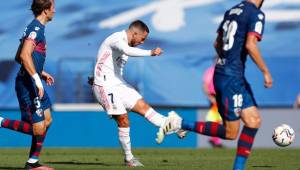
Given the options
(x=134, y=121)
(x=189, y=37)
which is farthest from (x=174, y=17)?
(x=134, y=121)

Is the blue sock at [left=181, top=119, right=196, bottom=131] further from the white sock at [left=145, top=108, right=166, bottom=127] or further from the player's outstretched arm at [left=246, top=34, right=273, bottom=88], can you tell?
the white sock at [left=145, top=108, right=166, bottom=127]

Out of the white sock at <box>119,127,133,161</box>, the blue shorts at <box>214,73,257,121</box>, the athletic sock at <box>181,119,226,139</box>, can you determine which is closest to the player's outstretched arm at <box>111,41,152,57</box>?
the white sock at <box>119,127,133,161</box>

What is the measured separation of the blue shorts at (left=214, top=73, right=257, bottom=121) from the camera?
945 cm

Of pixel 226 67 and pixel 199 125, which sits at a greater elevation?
pixel 226 67

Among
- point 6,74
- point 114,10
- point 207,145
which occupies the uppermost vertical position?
point 114,10

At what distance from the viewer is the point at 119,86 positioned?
39.8 feet

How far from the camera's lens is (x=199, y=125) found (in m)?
10.1

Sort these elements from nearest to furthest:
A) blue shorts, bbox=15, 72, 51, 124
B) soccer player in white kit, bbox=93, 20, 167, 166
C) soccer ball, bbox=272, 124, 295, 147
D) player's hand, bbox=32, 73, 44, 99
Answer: player's hand, bbox=32, 73, 44, 99 < blue shorts, bbox=15, 72, 51, 124 < soccer ball, bbox=272, 124, 295, 147 < soccer player in white kit, bbox=93, 20, 167, 166

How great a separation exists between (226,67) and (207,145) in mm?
11110

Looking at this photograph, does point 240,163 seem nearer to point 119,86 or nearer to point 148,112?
point 148,112

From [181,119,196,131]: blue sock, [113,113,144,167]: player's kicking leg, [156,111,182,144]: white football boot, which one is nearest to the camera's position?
[181,119,196,131]: blue sock

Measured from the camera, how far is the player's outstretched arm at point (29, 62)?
1005 centimetres

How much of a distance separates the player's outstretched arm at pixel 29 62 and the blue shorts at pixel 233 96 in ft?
6.46

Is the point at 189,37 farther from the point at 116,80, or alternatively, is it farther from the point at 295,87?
the point at 116,80
